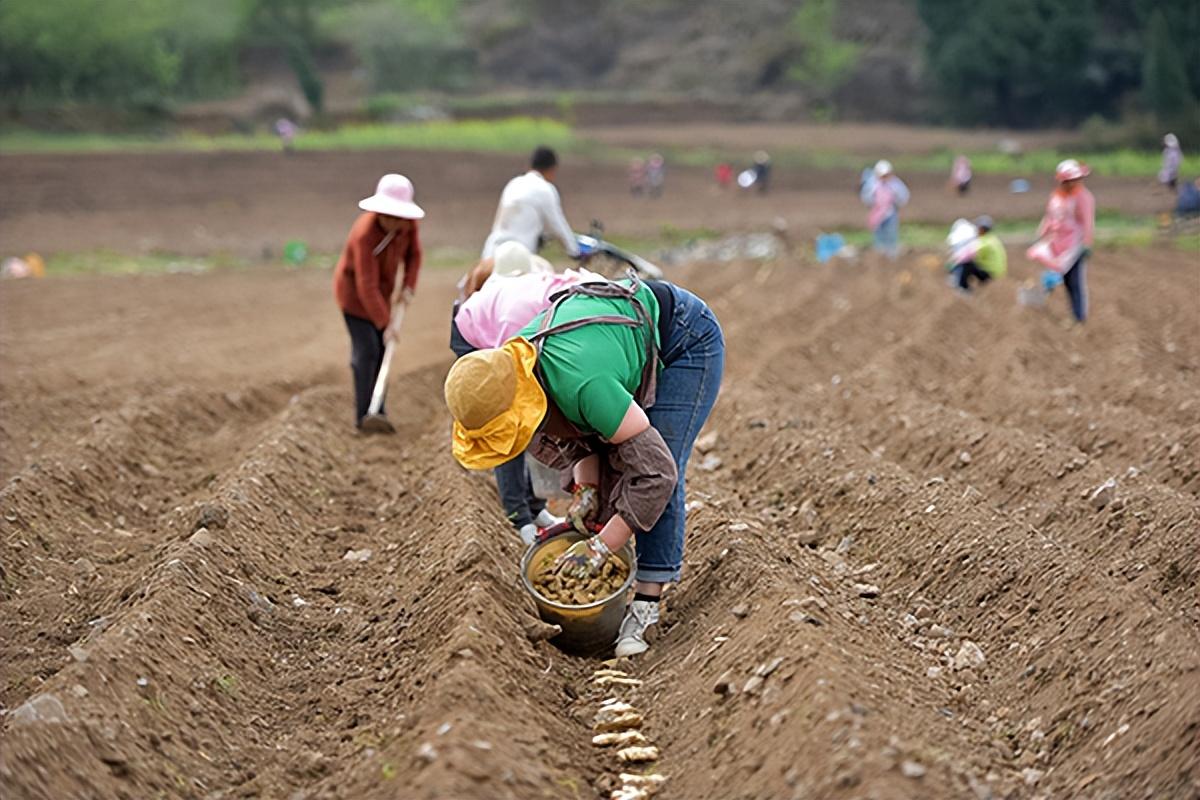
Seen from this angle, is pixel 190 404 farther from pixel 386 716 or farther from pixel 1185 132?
pixel 1185 132

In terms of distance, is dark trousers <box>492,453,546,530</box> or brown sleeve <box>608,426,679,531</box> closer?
brown sleeve <box>608,426,679,531</box>

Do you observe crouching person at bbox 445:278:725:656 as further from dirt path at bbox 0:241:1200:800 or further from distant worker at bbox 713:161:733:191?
distant worker at bbox 713:161:733:191

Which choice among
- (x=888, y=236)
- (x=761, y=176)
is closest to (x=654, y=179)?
(x=761, y=176)

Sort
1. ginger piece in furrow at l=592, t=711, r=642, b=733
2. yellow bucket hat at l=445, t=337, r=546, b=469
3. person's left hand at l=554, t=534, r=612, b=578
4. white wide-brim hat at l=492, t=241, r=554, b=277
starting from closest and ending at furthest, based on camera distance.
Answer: yellow bucket hat at l=445, t=337, r=546, b=469 → ginger piece in furrow at l=592, t=711, r=642, b=733 → person's left hand at l=554, t=534, r=612, b=578 → white wide-brim hat at l=492, t=241, r=554, b=277

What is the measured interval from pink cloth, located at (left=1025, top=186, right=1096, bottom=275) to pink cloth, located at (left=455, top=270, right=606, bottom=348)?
25.3ft

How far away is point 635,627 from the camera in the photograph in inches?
200

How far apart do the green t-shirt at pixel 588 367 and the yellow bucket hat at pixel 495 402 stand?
0.24 feet

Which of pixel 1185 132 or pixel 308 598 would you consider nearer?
pixel 308 598

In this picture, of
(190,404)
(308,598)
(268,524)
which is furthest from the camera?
(190,404)

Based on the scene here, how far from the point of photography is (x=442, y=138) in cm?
4312

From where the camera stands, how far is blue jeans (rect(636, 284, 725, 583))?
15.6 ft

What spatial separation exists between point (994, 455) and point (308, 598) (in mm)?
3645

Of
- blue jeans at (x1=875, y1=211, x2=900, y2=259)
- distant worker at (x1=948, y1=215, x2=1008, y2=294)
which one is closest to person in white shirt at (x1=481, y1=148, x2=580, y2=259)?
distant worker at (x1=948, y1=215, x2=1008, y2=294)

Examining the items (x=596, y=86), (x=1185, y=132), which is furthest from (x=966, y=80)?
(x=596, y=86)
